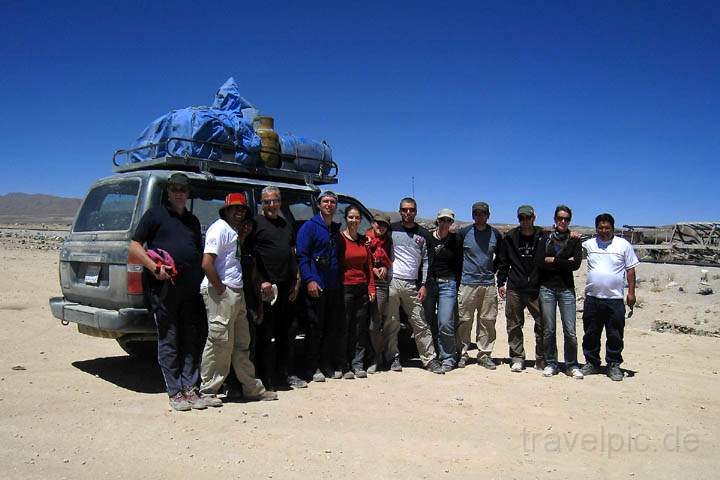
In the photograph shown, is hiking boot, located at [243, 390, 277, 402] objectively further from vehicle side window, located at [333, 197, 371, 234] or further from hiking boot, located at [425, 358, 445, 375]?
vehicle side window, located at [333, 197, 371, 234]

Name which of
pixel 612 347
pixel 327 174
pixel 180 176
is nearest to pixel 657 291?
pixel 612 347

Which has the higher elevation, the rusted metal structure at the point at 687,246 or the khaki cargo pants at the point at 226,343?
the rusted metal structure at the point at 687,246

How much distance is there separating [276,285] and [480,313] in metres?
2.66

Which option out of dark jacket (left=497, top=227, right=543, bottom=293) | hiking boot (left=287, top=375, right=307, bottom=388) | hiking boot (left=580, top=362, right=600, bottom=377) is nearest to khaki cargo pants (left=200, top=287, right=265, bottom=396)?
hiking boot (left=287, top=375, right=307, bottom=388)

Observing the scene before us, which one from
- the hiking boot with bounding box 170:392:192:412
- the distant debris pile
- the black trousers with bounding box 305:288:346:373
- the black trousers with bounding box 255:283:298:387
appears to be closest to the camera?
the hiking boot with bounding box 170:392:192:412

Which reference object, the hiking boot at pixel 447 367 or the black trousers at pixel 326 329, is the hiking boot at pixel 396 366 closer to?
the hiking boot at pixel 447 367

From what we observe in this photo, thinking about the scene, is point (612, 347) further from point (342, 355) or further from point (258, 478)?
point (258, 478)

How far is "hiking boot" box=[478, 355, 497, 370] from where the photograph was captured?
22.4 feet

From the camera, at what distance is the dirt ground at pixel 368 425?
381 centimetres

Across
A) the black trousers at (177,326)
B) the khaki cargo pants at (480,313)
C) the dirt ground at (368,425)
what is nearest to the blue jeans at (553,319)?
the dirt ground at (368,425)

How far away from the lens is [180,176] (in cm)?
489

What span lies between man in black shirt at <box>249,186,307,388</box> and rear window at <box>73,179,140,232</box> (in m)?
1.17

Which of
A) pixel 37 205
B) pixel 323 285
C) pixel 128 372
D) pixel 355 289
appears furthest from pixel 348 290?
pixel 37 205

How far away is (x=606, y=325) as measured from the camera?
665cm
